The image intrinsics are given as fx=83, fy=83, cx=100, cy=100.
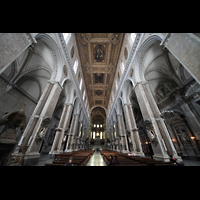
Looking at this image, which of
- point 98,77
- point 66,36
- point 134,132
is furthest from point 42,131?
point 98,77

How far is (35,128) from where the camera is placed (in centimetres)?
562

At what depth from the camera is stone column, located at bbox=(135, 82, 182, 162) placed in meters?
5.04

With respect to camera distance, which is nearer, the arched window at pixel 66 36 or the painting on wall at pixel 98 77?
the arched window at pixel 66 36

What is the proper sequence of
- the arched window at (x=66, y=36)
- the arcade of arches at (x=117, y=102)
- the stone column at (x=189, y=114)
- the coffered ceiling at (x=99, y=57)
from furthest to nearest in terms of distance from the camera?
the coffered ceiling at (x=99, y=57) → the arched window at (x=66, y=36) → the stone column at (x=189, y=114) → the arcade of arches at (x=117, y=102)

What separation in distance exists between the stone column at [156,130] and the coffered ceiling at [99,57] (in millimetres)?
9950

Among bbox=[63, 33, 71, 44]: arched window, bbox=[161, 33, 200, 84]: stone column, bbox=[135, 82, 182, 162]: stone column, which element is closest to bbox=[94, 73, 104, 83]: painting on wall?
bbox=[63, 33, 71, 44]: arched window

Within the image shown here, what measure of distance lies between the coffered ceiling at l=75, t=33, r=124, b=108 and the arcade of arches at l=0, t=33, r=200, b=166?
0.15 meters

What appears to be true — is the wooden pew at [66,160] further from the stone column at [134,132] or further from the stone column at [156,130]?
the stone column at [134,132]

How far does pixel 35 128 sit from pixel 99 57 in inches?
569

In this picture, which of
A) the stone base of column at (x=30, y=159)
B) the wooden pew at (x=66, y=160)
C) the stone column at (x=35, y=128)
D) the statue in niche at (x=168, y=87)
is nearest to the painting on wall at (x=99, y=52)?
the stone column at (x=35, y=128)

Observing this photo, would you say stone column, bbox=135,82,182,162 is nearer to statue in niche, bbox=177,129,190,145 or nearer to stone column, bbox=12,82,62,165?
statue in niche, bbox=177,129,190,145

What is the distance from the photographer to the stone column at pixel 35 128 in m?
4.73
